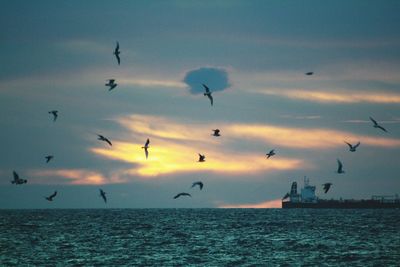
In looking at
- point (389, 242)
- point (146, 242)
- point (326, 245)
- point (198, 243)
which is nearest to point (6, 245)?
point (146, 242)

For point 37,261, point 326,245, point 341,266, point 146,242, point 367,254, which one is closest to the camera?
point 341,266

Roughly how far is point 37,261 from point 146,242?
20476 millimetres

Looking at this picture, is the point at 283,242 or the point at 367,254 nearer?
the point at 367,254

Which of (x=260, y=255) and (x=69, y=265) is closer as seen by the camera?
(x=69, y=265)

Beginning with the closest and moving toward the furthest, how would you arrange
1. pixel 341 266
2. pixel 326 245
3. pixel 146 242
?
1. pixel 341 266
2. pixel 326 245
3. pixel 146 242

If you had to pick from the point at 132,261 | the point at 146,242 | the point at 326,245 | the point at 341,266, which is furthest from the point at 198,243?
the point at 341,266

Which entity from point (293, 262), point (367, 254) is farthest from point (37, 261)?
point (367, 254)

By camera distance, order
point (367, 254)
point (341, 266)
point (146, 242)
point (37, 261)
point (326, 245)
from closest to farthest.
→ point (341, 266) < point (37, 261) < point (367, 254) < point (326, 245) < point (146, 242)

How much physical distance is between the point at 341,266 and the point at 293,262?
3831 mm

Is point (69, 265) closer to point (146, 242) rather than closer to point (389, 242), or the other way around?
point (146, 242)

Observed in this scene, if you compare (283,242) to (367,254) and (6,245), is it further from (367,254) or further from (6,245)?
(6,245)

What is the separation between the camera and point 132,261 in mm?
56094

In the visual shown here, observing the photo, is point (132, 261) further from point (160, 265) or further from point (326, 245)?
point (326, 245)

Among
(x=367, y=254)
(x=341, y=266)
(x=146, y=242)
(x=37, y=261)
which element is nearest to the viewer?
(x=341, y=266)
